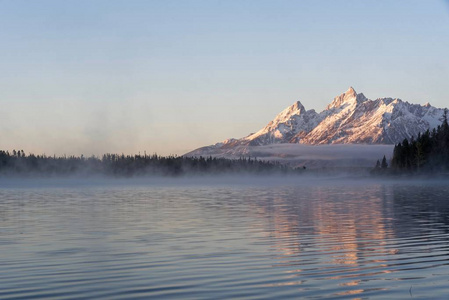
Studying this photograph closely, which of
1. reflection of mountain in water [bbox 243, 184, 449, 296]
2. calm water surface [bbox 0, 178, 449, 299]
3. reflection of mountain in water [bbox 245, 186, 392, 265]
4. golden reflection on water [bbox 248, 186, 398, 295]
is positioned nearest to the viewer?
calm water surface [bbox 0, 178, 449, 299]

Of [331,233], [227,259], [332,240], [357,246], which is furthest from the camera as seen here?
[331,233]

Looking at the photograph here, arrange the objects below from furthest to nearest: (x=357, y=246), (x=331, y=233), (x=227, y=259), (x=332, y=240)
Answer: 1. (x=331, y=233)
2. (x=332, y=240)
3. (x=357, y=246)
4. (x=227, y=259)

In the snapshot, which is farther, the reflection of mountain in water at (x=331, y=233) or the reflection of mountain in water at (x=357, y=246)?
the reflection of mountain in water at (x=331, y=233)

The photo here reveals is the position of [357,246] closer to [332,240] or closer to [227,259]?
[332,240]

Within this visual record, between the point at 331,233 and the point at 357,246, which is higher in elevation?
the point at 357,246

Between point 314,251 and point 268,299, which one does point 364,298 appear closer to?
point 268,299

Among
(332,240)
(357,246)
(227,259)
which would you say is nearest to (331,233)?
(332,240)

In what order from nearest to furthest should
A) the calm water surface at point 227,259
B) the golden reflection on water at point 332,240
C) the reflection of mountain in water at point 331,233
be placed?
the calm water surface at point 227,259 < the golden reflection on water at point 332,240 < the reflection of mountain in water at point 331,233

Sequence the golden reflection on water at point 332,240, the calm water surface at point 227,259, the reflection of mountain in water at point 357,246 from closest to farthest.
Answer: the calm water surface at point 227,259 → the reflection of mountain in water at point 357,246 → the golden reflection on water at point 332,240

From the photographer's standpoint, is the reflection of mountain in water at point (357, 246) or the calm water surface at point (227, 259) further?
the reflection of mountain in water at point (357, 246)

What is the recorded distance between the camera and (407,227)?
161 ft

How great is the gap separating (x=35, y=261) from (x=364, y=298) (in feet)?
53.8

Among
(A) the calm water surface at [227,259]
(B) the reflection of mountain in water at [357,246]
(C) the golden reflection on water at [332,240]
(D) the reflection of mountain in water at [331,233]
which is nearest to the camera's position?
(A) the calm water surface at [227,259]

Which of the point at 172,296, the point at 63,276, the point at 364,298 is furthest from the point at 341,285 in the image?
the point at 63,276
